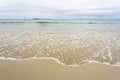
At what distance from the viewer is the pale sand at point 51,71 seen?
13.5ft

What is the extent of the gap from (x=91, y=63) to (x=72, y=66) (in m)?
0.78

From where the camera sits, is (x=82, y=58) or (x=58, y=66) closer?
(x=58, y=66)

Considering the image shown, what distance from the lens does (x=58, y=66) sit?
503 cm

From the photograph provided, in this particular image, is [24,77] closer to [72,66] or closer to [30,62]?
[30,62]

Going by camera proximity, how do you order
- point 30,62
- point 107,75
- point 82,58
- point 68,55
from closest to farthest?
1. point 107,75
2. point 30,62
3. point 82,58
4. point 68,55

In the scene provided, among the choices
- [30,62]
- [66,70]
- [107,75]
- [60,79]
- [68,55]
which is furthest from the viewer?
[68,55]

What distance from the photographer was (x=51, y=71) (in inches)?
178

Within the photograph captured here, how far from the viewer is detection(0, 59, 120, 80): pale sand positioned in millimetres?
4125

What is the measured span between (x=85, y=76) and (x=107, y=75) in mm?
663

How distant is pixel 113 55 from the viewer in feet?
21.4

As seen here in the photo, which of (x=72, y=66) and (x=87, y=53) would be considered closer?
(x=72, y=66)

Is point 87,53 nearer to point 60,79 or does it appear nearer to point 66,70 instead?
point 66,70

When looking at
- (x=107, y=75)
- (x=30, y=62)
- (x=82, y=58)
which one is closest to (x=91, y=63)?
(x=82, y=58)

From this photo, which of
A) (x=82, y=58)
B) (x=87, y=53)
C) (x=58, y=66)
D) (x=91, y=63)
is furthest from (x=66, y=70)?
(x=87, y=53)
